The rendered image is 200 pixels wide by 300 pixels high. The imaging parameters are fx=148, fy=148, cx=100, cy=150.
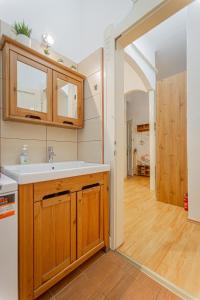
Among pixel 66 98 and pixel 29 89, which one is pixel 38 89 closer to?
pixel 29 89

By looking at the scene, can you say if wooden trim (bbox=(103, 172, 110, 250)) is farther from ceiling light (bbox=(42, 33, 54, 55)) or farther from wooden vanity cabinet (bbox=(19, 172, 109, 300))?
ceiling light (bbox=(42, 33, 54, 55))

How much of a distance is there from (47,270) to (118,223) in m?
0.74

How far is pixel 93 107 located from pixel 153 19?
90cm

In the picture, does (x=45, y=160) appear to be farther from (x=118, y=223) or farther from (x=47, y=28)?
(x=47, y=28)

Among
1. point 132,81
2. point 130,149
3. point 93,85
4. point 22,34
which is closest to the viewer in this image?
point 22,34

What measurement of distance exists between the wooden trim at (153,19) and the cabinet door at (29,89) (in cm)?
79

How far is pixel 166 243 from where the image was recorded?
1.57 meters

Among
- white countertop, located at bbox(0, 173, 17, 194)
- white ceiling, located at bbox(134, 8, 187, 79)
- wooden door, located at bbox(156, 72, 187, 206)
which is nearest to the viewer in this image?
white countertop, located at bbox(0, 173, 17, 194)

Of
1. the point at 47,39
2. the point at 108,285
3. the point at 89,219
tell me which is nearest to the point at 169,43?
the point at 47,39

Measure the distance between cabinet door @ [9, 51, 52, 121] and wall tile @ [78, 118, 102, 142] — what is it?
A: 0.45m

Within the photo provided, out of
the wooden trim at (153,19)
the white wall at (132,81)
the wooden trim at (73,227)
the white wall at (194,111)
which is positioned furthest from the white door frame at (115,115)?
the white wall at (132,81)

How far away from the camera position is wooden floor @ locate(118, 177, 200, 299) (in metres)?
1.18

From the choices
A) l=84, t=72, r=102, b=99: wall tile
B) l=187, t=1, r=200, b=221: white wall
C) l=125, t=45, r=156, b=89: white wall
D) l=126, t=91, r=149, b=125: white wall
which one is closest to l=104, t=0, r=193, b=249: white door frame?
l=84, t=72, r=102, b=99: wall tile

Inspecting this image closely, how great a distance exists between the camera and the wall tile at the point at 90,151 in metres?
1.60
